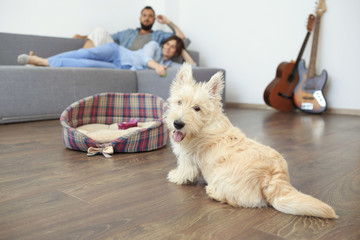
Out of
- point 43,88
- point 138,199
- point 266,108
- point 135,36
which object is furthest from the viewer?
point 135,36

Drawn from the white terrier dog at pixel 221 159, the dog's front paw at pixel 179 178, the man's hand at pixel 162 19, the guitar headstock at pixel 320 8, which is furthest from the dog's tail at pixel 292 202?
the man's hand at pixel 162 19

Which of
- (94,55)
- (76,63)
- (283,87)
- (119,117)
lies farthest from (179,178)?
(283,87)

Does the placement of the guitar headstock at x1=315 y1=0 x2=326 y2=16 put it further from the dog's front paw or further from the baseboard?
the dog's front paw

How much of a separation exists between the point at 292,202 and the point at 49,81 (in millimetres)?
3132

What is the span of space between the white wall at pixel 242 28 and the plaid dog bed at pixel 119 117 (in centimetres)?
267

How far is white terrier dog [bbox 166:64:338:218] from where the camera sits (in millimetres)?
1219

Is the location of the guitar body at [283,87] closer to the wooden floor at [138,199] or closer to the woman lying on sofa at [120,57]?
the woman lying on sofa at [120,57]

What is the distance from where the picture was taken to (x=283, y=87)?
472 cm

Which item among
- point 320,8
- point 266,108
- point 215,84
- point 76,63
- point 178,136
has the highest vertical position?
point 320,8

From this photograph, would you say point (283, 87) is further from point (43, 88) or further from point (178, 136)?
point (178, 136)

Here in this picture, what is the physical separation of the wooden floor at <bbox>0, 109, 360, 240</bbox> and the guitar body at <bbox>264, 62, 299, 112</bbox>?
2.36 meters

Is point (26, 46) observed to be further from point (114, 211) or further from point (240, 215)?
point (240, 215)

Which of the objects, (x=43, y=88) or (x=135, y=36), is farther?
(x=135, y=36)

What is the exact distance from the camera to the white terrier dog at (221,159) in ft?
4.00
